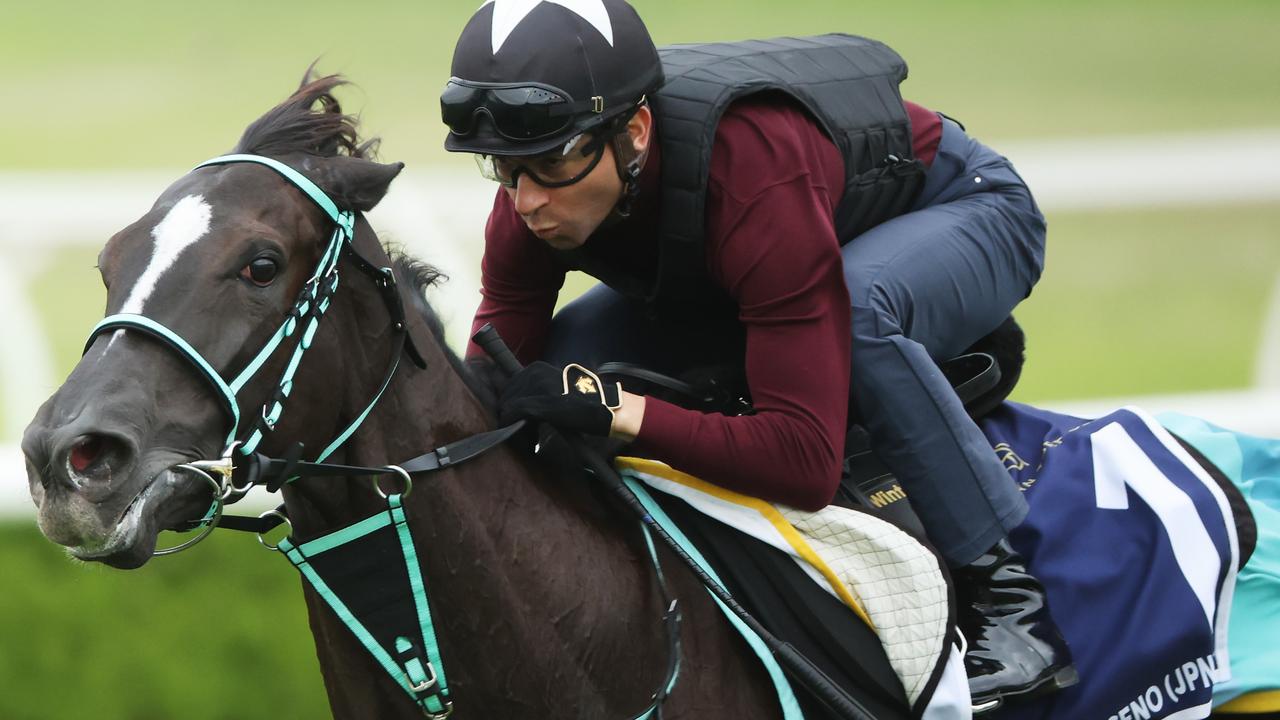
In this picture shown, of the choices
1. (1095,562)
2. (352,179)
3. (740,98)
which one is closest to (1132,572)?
(1095,562)

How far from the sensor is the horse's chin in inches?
73.2

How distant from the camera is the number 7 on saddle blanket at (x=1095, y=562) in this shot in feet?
8.28

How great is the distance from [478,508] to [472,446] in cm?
10

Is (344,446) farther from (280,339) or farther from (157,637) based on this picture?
(157,637)

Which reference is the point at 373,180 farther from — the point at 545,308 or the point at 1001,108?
the point at 1001,108

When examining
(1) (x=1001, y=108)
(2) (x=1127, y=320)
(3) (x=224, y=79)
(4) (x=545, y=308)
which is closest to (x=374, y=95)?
(3) (x=224, y=79)

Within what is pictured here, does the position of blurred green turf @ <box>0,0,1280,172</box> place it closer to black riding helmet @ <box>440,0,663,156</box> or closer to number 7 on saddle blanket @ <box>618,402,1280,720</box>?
number 7 on saddle blanket @ <box>618,402,1280,720</box>

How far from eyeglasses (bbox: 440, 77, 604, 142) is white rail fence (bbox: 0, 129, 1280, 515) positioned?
8.53 feet

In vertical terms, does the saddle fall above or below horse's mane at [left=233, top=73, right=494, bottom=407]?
below

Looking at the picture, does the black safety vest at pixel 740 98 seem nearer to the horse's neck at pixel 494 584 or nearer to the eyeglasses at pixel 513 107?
the eyeglasses at pixel 513 107

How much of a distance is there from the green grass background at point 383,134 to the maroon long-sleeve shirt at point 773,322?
221cm

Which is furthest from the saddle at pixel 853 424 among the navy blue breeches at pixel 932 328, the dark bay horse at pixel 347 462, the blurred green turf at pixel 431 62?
the blurred green turf at pixel 431 62

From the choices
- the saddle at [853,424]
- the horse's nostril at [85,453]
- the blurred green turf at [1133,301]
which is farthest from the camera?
the blurred green turf at [1133,301]

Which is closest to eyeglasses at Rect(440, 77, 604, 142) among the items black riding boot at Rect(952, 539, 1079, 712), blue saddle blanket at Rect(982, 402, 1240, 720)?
black riding boot at Rect(952, 539, 1079, 712)
